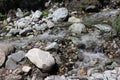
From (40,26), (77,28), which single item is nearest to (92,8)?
(77,28)

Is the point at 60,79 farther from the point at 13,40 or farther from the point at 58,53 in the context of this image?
the point at 13,40

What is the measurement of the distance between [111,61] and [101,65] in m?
0.25

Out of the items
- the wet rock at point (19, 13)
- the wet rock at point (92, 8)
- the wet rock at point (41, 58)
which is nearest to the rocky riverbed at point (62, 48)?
the wet rock at point (41, 58)

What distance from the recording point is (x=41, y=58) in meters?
7.80

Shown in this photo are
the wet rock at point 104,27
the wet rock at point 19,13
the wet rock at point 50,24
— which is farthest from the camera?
the wet rock at point 19,13

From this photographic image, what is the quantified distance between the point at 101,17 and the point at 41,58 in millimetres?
3274

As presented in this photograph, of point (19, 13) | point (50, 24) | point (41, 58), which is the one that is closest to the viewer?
point (41, 58)

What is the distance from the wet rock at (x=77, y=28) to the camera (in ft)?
30.8

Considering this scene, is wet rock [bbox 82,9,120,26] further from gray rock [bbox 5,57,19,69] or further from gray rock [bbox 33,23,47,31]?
gray rock [bbox 5,57,19,69]

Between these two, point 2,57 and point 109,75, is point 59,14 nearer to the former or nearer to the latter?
point 2,57

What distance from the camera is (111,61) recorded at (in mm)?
7840

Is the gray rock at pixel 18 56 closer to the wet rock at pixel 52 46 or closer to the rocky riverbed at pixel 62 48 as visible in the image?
the rocky riverbed at pixel 62 48

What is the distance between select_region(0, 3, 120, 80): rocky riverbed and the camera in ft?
25.3

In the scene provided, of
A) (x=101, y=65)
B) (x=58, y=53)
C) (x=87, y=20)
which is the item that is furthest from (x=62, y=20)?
(x=101, y=65)
